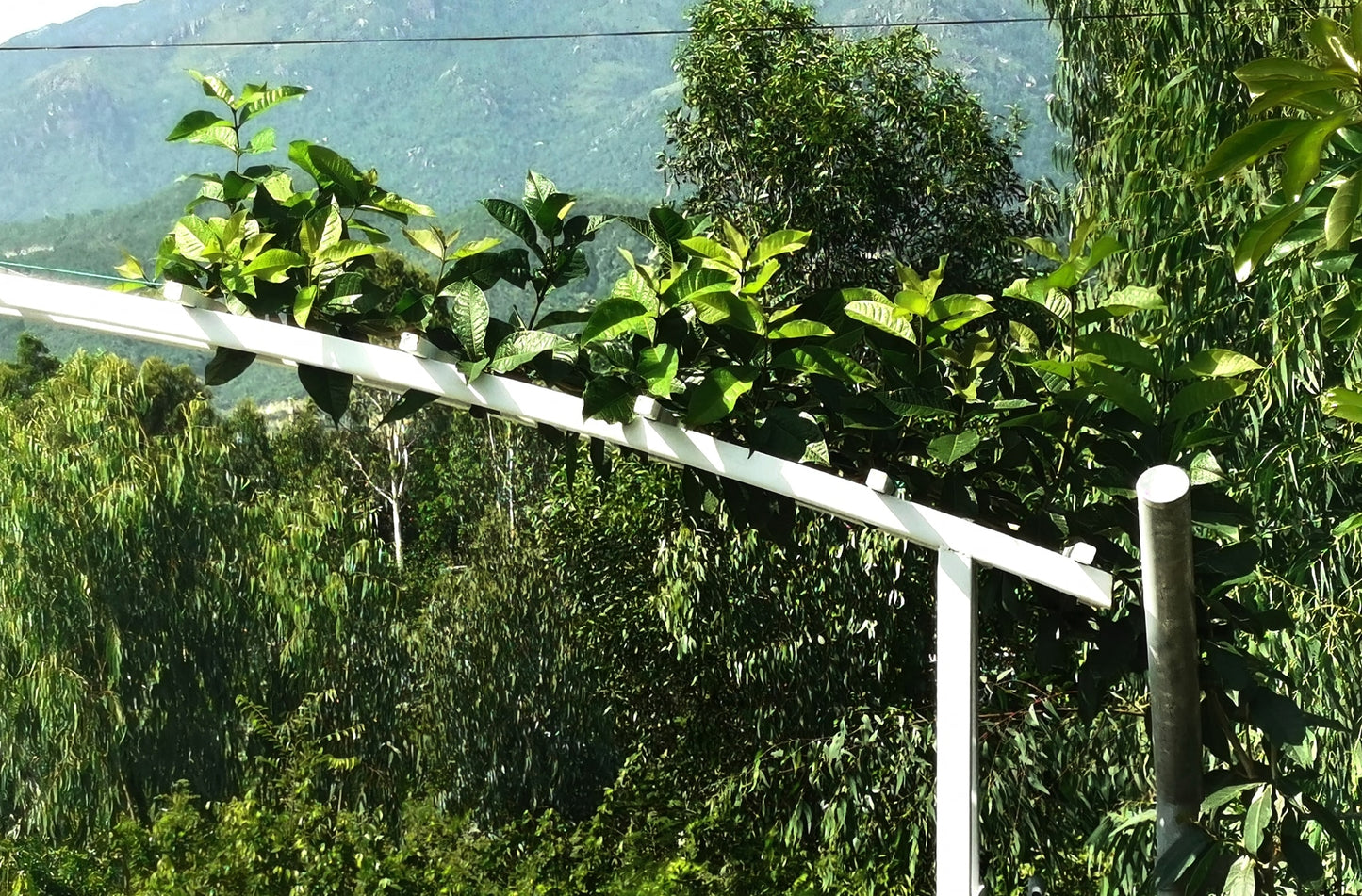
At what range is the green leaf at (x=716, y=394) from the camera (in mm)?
915

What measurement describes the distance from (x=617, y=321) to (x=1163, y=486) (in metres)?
0.39

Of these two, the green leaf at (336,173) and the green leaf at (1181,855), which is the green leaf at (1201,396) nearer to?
the green leaf at (1181,855)

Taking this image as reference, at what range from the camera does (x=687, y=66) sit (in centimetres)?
460

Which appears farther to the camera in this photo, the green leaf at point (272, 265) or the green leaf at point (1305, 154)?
the green leaf at point (272, 265)

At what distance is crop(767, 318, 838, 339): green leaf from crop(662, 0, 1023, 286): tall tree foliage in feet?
11.3

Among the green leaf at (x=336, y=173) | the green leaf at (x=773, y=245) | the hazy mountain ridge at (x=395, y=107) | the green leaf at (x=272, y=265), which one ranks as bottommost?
the green leaf at (x=272, y=265)

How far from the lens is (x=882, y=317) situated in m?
0.92

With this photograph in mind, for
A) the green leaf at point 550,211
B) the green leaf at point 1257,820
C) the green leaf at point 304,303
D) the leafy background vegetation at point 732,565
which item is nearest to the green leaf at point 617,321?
the leafy background vegetation at point 732,565

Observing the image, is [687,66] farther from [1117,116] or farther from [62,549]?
[62,549]

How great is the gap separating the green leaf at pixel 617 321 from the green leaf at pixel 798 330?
0.30ft

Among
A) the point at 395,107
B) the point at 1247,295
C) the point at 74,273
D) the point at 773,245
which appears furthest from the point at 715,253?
the point at 395,107

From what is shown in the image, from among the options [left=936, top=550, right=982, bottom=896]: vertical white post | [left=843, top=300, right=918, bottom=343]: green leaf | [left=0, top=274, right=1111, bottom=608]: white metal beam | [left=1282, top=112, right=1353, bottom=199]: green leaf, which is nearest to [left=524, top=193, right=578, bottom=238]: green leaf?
[left=0, top=274, right=1111, bottom=608]: white metal beam

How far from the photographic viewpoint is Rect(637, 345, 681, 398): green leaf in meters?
0.92

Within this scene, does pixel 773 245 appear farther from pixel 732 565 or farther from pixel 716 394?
pixel 732 565
